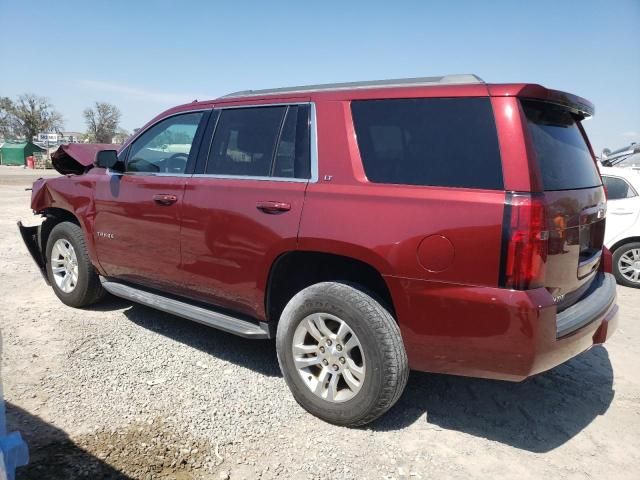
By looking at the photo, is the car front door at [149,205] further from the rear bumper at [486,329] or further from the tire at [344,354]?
the rear bumper at [486,329]

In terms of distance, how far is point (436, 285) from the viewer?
257cm

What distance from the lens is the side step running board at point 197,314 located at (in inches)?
133

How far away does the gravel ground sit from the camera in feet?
8.66

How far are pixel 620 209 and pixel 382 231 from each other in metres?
5.90

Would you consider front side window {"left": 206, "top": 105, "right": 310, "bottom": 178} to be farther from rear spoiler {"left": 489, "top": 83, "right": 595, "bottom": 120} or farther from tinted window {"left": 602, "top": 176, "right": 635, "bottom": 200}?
tinted window {"left": 602, "top": 176, "right": 635, "bottom": 200}

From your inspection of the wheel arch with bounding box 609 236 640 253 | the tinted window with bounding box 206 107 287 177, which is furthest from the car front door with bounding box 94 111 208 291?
the wheel arch with bounding box 609 236 640 253

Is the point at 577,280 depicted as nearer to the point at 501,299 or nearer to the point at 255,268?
the point at 501,299

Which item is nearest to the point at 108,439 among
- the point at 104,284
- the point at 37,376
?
the point at 37,376

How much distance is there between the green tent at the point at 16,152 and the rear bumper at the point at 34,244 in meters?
50.1

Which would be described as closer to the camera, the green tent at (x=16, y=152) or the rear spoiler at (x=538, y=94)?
the rear spoiler at (x=538, y=94)

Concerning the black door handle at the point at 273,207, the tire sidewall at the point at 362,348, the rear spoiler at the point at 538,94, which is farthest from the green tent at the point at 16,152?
the rear spoiler at the point at 538,94

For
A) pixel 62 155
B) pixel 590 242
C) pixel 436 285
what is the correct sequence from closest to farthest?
pixel 436 285 < pixel 590 242 < pixel 62 155

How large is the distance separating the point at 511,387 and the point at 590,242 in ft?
3.98

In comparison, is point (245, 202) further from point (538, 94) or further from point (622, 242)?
point (622, 242)
